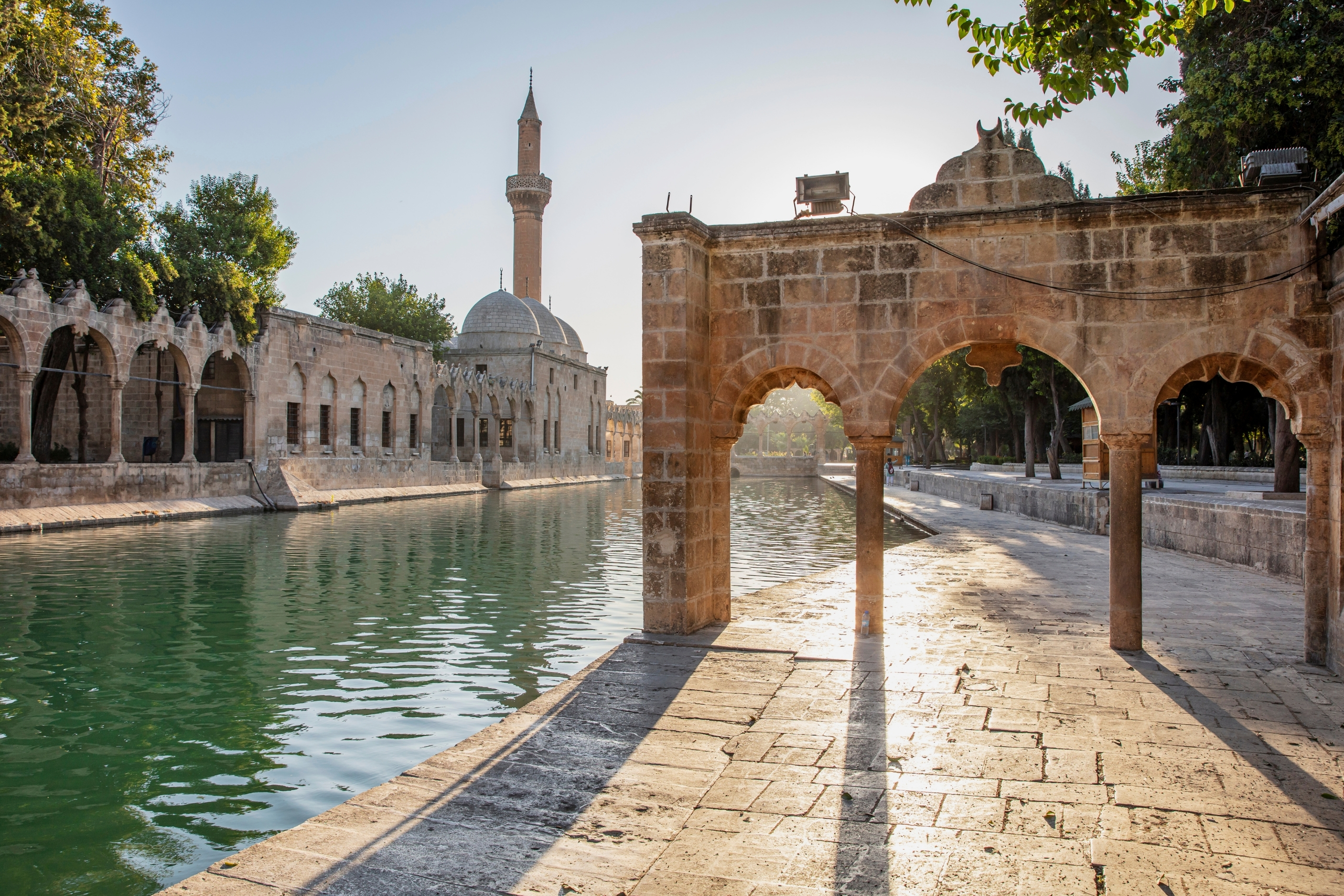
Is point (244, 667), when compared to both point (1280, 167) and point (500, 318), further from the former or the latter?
point (500, 318)

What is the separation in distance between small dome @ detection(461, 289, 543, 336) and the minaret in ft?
8.82

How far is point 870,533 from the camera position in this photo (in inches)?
308

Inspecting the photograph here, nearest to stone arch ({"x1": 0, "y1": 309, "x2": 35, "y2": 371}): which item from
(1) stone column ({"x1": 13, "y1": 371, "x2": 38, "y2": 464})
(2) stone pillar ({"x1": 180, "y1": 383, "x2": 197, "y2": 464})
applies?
(1) stone column ({"x1": 13, "y1": 371, "x2": 38, "y2": 464})

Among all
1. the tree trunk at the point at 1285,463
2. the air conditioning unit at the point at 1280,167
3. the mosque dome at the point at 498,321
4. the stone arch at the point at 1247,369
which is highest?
the mosque dome at the point at 498,321

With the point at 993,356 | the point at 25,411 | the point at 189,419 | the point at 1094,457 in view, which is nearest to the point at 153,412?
the point at 189,419

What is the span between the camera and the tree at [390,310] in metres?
47.1

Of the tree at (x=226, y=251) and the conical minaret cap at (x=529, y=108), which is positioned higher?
the conical minaret cap at (x=529, y=108)

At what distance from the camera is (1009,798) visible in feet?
13.3

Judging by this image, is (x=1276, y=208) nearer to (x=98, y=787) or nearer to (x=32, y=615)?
(x=98, y=787)

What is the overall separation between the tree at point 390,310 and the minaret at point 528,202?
260 inches

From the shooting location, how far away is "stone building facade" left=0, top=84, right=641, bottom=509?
20.5 meters

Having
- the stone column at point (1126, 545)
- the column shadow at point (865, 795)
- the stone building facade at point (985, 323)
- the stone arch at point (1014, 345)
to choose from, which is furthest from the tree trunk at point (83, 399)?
the stone column at point (1126, 545)

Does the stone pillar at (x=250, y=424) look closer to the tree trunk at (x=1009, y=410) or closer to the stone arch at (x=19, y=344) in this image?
the stone arch at (x=19, y=344)

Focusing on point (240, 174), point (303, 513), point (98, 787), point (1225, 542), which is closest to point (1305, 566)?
point (1225, 542)
